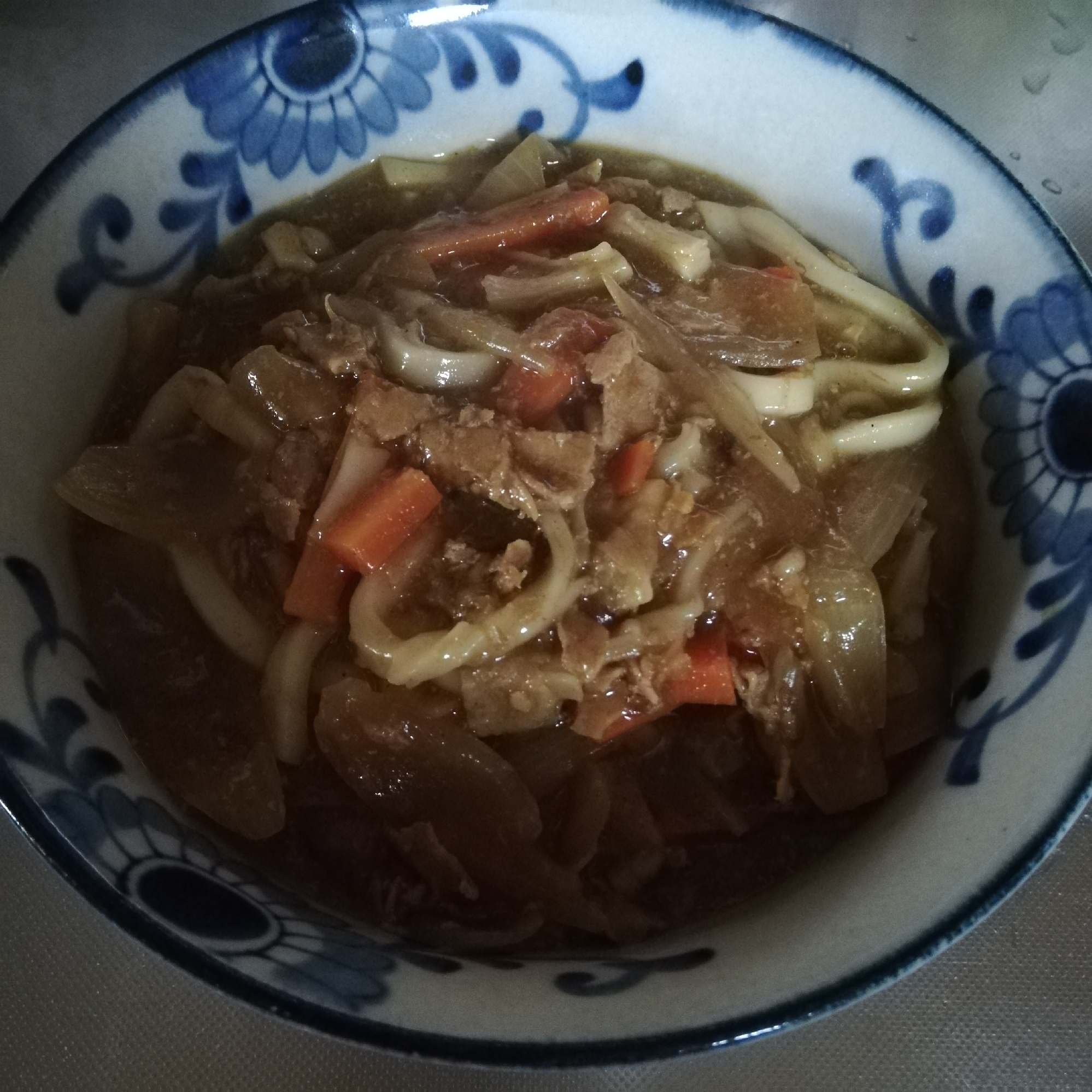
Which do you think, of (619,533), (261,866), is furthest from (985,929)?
(261,866)

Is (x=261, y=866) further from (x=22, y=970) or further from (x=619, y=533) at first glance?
(x=619, y=533)

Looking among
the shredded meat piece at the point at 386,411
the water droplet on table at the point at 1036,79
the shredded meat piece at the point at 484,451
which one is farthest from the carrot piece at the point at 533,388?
the water droplet on table at the point at 1036,79

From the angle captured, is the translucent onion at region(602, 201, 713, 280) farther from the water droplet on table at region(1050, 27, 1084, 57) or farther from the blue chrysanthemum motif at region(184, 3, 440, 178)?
the water droplet on table at region(1050, 27, 1084, 57)

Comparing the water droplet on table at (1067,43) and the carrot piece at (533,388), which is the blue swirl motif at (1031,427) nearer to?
the carrot piece at (533,388)

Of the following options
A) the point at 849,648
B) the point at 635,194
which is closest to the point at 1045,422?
the point at 849,648

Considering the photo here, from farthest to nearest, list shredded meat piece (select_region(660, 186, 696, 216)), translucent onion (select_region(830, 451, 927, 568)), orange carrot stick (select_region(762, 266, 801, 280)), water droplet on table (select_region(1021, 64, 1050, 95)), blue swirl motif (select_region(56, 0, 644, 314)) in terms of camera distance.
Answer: water droplet on table (select_region(1021, 64, 1050, 95))
shredded meat piece (select_region(660, 186, 696, 216))
orange carrot stick (select_region(762, 266, 801, 280))
blue swirl motif (select_region(56, 0, 644, 314))
translucent onion (select_region(830, 451, 927, 568))

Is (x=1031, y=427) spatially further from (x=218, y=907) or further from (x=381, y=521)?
(x=218, y=907)

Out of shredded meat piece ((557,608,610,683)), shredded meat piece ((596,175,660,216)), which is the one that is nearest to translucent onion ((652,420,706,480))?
shredded meat piece ((557,608,610,683))
